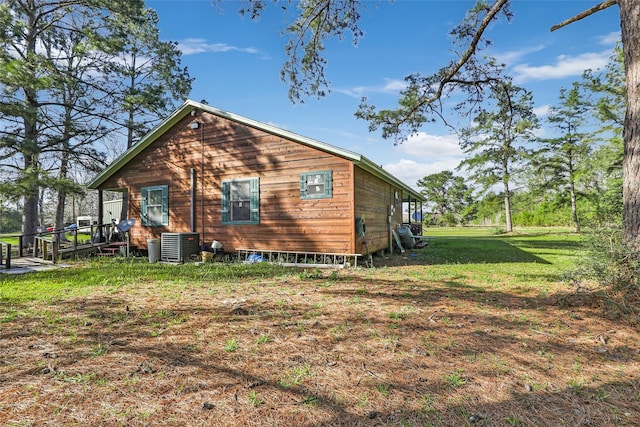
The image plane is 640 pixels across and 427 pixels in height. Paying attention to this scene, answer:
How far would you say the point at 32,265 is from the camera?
945 centimetres

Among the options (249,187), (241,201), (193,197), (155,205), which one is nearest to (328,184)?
(249,187)

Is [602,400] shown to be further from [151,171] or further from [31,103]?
[31,103]

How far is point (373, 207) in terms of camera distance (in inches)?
417

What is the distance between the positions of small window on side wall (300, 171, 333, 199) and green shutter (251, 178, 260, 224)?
1.56m

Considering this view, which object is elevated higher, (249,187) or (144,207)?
(249,187)

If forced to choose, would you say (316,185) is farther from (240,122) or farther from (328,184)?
(240,122)

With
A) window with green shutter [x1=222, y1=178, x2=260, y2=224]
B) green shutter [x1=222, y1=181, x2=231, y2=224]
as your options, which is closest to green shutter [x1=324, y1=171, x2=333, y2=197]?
window with green shutter [x1=222, y1=178, x2=260, y2=224]

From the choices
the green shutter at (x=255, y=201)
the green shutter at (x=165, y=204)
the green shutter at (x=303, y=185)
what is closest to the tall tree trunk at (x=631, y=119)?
the green shutter at (x=303, y=185)

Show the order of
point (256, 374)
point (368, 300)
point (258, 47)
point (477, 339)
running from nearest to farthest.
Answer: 1. point (256, 374)
2. point (477, 339)
3. point (368, 300)
4. point (258, 47)

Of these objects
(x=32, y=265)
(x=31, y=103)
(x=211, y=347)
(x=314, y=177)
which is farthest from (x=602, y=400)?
(x=31, y=103)

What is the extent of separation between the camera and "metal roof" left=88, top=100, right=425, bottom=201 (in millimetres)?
8562

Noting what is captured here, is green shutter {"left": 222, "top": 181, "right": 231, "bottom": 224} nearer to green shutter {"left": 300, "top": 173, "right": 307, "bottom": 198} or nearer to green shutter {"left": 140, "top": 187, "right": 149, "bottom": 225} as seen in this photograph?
green shutter {"left": 300, "top": 173, "right": 307, "bottom": 198}

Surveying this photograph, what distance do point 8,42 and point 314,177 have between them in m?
13.5

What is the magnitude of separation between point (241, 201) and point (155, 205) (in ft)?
12.8
